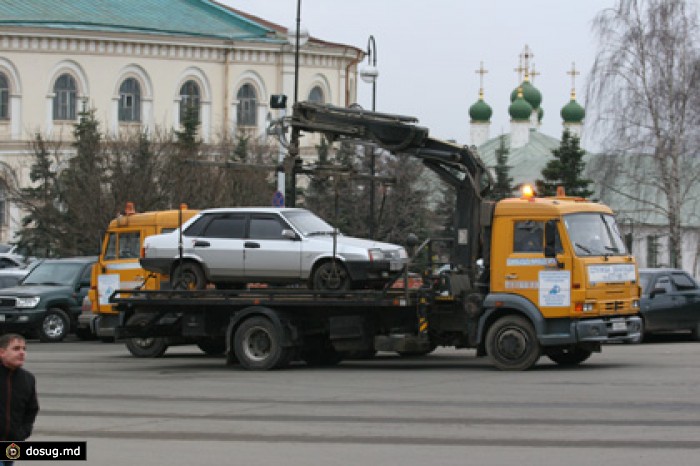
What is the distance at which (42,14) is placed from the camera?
85438mm

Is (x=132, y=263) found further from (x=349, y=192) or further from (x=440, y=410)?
(x=349, y=192)

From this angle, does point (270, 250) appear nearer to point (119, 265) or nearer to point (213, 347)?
point (213, 347)

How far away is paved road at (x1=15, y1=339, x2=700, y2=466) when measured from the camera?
586 inches

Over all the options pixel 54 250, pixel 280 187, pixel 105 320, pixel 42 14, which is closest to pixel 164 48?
pixel 42 14

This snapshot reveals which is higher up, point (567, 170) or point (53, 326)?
point (567, 170)

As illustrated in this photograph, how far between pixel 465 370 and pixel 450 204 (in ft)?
122

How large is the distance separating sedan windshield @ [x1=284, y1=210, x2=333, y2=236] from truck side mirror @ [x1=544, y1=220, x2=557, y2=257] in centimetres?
353

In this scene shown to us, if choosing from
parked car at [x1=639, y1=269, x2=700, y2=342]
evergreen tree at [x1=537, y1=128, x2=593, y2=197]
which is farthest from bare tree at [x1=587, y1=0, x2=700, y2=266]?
parked car at [x1=639, y1=269, x2=700, y2=342]

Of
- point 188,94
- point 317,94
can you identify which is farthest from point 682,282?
point 317,94

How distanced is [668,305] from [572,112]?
240ft

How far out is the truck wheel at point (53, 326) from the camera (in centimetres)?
3650

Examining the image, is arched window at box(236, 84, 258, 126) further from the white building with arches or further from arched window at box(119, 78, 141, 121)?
arched window at box(119, 78, 141, 121)

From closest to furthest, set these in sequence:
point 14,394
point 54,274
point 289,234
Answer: point 14,394 < point 289,234 < point 54,274

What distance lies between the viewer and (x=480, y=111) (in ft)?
375
